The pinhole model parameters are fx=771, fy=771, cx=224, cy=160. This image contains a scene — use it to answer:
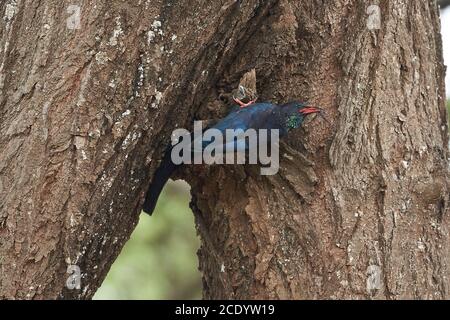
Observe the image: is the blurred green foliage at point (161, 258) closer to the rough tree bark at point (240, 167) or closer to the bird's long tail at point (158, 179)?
the bird's long tail at point (158, 179)

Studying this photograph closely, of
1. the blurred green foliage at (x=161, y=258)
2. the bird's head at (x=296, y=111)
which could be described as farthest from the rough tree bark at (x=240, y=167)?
the blurred green foliage at (x=161, y=258)

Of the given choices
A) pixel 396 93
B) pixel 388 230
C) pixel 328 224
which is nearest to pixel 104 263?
pixel 328 224

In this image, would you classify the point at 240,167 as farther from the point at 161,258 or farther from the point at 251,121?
the point at 161,258

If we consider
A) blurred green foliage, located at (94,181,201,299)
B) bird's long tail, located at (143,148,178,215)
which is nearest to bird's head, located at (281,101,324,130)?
bird's long tail, located at (143,148,178,215)

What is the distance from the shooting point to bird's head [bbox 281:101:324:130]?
9.68 ft

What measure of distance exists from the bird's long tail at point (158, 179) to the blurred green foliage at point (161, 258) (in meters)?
2.47

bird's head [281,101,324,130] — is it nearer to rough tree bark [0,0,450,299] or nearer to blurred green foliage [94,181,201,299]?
rough tree bark [0,0,450,299]

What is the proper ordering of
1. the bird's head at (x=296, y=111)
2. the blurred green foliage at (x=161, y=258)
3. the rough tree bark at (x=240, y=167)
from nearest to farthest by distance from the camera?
the rough tree bark at (x=240, y=167) → the bird's head at (x=296, y=111) → the blurred green foliage at (x=161, y=258)

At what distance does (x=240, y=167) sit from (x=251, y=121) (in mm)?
188

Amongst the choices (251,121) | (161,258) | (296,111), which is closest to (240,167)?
(251,121)

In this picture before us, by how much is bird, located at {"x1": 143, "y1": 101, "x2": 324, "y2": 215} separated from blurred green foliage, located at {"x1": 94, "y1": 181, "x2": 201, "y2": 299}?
2518 mm

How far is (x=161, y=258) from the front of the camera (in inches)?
239

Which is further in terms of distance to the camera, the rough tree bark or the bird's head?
the bird's head

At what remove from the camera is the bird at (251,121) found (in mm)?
2980
